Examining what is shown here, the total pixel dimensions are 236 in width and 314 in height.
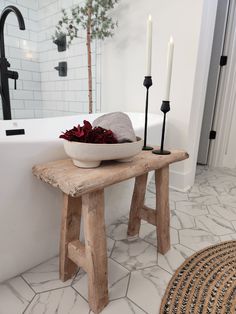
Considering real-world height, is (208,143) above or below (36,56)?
below

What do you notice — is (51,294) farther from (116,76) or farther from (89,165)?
(116,76)

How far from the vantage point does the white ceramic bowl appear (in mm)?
679

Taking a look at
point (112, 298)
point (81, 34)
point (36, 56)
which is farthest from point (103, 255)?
point (36, 56)

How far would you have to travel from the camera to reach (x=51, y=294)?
0.79 m

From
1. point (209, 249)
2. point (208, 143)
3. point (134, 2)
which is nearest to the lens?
point (209, 249)

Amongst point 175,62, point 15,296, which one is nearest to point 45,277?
point 15,296

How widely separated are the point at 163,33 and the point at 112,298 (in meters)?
1.65

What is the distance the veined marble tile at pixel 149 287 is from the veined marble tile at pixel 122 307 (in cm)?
2

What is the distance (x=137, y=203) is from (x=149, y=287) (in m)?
0.37

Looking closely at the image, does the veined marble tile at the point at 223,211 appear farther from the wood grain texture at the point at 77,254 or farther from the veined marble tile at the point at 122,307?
the wood grain texture at the point at 77,254

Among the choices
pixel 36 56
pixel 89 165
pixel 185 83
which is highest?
pixel 36 56

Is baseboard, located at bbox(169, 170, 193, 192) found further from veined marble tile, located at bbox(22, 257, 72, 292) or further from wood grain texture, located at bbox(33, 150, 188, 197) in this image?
veined marble tile, located at bbox(22, 257, 72, 292)

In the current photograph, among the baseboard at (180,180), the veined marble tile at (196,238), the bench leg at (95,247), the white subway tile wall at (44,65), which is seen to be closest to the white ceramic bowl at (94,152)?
the bench leg at (95,247)

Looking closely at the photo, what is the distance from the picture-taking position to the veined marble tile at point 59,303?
0.73 m
